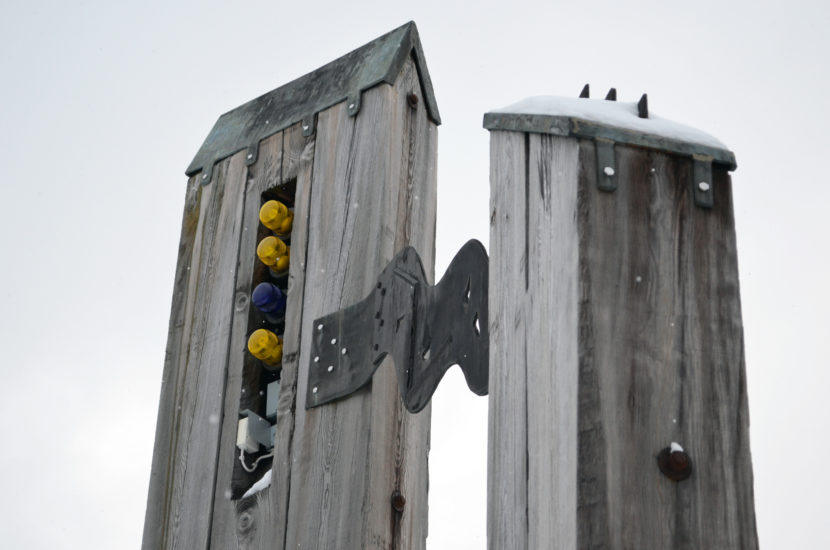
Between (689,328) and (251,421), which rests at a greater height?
(251,421)

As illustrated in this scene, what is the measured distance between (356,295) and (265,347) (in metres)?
0.38

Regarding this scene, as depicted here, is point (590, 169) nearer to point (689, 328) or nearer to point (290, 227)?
point (689, 328)

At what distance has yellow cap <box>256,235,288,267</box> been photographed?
4086mm

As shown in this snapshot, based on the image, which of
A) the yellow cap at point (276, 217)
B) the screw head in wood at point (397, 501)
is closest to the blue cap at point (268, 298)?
the yellow cap at point (276, 217)

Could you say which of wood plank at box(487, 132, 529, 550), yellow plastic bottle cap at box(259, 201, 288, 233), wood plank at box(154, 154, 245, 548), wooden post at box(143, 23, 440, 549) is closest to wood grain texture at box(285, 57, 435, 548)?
wooden post at box(143, 23, 440, 549)

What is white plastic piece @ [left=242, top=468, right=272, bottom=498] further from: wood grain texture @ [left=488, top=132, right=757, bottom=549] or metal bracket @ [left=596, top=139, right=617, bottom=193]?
metal bracket @ [left=596, top=139, right=617, bottom=193]

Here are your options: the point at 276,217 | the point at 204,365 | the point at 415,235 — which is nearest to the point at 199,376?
the point at 204,365

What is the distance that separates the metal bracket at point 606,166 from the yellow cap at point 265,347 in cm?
163

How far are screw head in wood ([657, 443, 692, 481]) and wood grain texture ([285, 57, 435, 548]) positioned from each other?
1.25 metres

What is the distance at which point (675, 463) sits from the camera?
2344 mm

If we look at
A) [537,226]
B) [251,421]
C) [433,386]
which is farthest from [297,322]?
[537,226]

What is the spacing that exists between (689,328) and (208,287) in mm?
2193

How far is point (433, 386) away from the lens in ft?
11.1

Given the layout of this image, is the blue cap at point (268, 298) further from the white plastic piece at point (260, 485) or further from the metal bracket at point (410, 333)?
the white plastic piece at point (260, 485)
